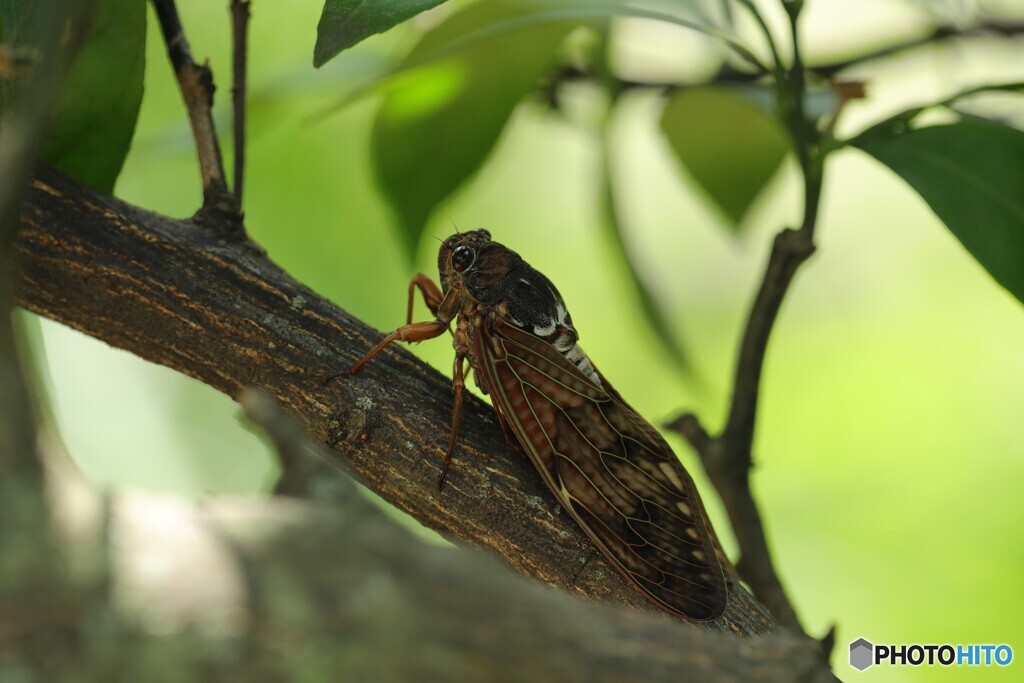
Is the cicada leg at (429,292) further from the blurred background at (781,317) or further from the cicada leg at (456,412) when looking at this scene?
the blurred background at (781,317)

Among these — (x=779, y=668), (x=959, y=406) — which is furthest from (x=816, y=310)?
(x=779, y=668)

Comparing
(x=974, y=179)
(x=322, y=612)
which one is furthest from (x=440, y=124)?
(x=322, y=612)

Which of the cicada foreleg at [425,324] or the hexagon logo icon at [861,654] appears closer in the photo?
the cicada foreleg at [425,324]

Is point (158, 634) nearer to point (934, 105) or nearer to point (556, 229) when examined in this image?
point (934, 105)

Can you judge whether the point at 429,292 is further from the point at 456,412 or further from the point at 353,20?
the point at 353,20

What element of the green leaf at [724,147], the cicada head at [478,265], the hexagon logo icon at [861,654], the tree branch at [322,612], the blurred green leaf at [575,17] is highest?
the green leaf at [724,147]

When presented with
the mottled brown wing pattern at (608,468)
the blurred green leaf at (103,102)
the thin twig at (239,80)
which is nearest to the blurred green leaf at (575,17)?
the thin twig at (239,80)

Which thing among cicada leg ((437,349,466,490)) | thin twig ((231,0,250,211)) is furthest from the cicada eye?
thin twig ((231,0,250,211))

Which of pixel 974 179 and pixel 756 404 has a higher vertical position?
pixel 974 179
